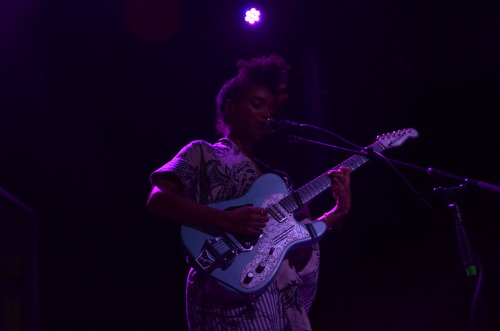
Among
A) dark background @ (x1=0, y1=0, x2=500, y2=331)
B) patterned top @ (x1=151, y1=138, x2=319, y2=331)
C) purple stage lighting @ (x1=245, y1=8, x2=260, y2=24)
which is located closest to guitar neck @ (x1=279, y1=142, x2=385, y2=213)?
patterned top @ (x1=151, y1=138, x2=319, y2=331)

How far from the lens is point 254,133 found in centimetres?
257

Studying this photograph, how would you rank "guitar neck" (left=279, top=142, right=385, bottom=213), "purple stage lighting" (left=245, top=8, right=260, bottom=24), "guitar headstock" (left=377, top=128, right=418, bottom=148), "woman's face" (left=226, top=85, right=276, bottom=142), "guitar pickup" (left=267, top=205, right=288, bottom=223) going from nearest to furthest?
"guitar pickup" (left=267, top=205, right=288, bottom=223) < "guitar neck" (left=279, top=142, right=385, bottom=213) < "woman's face" (left=226, top=85, right=276, bottom=142) < "guitar headstock" (left=377, top=128, right=418, bottom=148) < "purple stage lighting" (left=245, top=8, right=260, bottom=24)

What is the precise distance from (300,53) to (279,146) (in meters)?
1.14

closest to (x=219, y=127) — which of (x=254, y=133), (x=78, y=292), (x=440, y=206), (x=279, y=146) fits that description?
(x=254, y=133)

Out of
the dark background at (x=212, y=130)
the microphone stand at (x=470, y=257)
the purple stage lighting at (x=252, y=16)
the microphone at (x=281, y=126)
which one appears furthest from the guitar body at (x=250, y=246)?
the purple stage lighting at (x=252, y=16)

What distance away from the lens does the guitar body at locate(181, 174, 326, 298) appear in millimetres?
1812

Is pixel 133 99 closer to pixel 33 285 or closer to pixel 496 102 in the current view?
pixel 33 285

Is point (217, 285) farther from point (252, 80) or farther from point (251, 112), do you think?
point (252, 80)

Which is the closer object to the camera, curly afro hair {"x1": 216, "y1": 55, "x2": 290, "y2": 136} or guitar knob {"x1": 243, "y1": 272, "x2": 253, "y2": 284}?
guitar knob {"x1": 243, "y1": 272, "x2": 253, "y2": 284}

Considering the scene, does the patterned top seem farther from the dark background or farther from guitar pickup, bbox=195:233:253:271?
the dark background

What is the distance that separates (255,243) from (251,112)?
0.93 meters

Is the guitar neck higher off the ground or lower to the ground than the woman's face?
lower

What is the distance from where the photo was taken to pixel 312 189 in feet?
8.00

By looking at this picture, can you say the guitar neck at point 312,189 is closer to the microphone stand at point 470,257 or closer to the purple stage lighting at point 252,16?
the microphone stand at point 470,257
